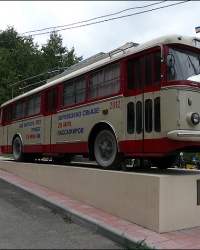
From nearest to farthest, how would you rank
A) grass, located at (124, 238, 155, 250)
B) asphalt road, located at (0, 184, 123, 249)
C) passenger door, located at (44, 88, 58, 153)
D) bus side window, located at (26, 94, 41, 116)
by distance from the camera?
1. grass, located at (124, 238, 155, 250)
2. asphalt road, located at (0, 184, 123, 249)
3. passenger door, located at (44, 88, 58, 153)
4. bus side window, located at (26, 94, 41, 116)

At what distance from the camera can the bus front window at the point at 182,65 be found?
21.6ft

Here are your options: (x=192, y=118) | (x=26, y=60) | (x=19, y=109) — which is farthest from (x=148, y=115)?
(x=26, y=60)

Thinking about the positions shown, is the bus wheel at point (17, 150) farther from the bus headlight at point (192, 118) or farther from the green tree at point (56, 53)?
the green tree at point (56, 53)

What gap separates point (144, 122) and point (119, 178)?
1.26m

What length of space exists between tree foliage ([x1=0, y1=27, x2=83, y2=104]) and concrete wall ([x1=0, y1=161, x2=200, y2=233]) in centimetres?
2726

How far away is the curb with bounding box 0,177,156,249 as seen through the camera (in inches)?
218

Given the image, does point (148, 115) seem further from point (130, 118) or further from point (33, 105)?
point (33, 105)

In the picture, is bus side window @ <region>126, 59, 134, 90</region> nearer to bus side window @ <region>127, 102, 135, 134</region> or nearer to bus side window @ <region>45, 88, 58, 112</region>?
bus side window @ <region>127, 102, 135, 134</region>

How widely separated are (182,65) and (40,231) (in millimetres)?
4110

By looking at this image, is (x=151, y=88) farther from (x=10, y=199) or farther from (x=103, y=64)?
(x=10, y=199)

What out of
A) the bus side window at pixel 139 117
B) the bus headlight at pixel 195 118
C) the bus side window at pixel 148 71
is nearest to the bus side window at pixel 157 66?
the bus side window at pixel 148 71

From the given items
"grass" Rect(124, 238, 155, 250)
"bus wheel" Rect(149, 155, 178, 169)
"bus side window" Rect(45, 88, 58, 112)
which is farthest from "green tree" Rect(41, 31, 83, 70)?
"grass" Rect(124, 238, 155, 250)

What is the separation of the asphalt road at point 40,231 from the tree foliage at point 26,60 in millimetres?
27435

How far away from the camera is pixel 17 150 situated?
13.0 meters
